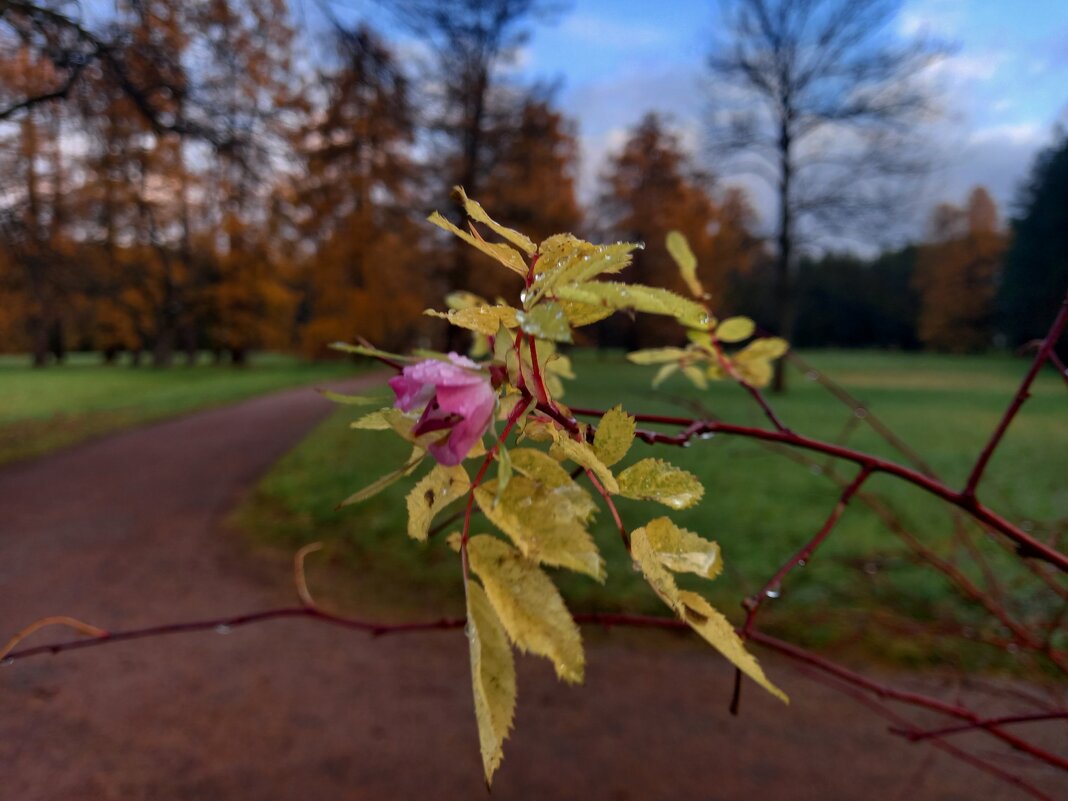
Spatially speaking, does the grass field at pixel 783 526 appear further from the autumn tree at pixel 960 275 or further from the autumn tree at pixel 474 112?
the autumn tree at pixel 960 275

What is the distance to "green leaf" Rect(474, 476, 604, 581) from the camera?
309 mm

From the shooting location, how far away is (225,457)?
7.71 metres

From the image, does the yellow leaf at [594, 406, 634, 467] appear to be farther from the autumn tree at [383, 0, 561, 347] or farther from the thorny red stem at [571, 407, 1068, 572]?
the autumn tree at [383, 0, 561, 347]

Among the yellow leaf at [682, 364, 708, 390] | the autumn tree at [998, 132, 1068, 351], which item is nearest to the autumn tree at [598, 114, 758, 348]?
the yellow leaf at [682, 364, 708, 390]

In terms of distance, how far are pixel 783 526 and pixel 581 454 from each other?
4864mm

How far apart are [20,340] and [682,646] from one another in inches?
655

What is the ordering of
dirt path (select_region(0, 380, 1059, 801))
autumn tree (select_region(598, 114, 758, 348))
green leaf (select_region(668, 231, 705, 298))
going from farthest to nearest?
autumn tree (select_region(598, 114, 758, 348))
dirt path (select_region(0, 380, 1059, 801))
green leaf (select_region(668, 231, 705, 298))

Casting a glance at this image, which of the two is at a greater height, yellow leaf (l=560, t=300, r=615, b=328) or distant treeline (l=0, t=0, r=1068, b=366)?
distant treeline (l=0, t=0, r=1068, b=366)

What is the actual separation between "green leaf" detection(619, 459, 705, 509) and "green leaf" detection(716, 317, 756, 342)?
0.42 metres

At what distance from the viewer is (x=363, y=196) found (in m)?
9.33

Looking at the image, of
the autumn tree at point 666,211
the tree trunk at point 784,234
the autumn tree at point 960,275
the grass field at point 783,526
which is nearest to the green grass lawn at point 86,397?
the grass field at point 783,526

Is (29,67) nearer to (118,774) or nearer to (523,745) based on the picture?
(118,774)

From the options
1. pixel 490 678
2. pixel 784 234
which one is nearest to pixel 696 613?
pixel 490 678

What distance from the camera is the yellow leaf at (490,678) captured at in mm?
272
